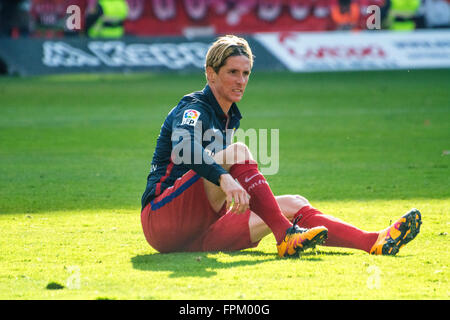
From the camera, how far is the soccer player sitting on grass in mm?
5102

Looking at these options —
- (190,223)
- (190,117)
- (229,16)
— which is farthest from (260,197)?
(229,16)

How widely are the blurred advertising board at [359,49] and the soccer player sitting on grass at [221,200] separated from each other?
1902 cm

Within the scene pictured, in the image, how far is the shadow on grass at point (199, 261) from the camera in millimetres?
5000

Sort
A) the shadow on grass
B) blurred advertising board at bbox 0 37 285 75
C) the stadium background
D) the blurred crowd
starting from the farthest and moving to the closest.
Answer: the blurred crowd, blurred advertising board at bbox 0 37 285 75, the shadow on grass, the stadium background

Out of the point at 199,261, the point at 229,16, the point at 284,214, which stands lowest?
the point at 199,261

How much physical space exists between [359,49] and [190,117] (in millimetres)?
20033

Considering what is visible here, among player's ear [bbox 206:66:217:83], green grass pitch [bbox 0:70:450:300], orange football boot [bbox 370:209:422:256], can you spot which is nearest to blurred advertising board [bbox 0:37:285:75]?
green grass pitch [bbox 0:70:450:300]

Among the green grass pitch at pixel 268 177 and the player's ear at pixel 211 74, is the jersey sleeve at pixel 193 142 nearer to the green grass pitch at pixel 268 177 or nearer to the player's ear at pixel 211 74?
the player's ear at pixel 211 74

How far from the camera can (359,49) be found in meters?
24.5

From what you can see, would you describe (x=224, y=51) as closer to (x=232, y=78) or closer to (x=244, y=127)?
(x=232, y=78)

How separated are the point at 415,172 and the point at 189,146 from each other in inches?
212

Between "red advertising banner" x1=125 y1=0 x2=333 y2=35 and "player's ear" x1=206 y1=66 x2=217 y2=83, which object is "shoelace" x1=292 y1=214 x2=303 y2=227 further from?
"red advertising banner" x1=125 y1=0 x2=333 y2=35

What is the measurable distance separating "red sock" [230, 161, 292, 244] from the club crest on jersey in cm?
36
